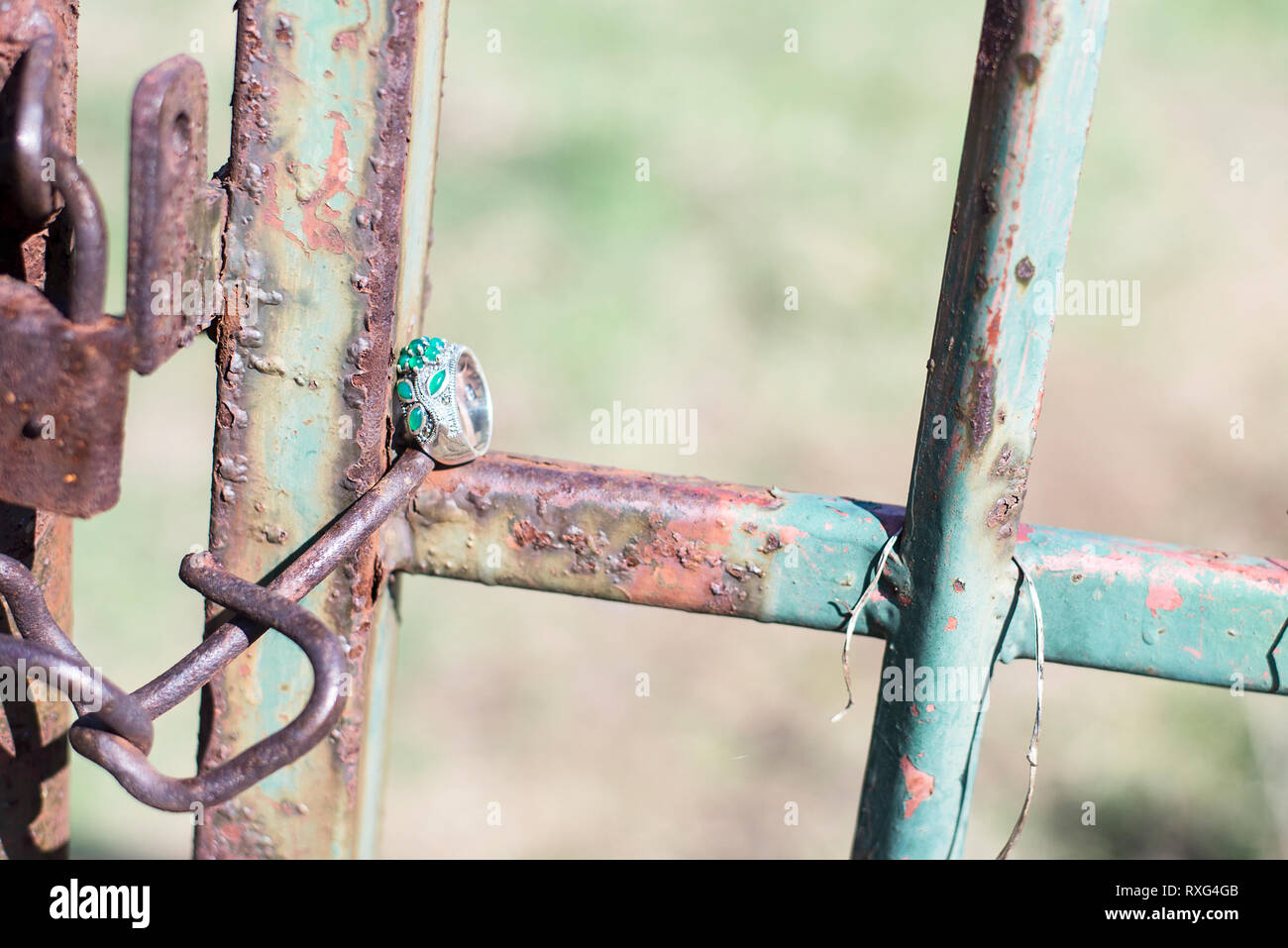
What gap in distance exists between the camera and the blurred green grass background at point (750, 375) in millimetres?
2633

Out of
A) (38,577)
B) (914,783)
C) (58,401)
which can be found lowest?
(914,783)

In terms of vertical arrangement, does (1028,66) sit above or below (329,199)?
above

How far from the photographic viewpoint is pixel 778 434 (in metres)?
3.55

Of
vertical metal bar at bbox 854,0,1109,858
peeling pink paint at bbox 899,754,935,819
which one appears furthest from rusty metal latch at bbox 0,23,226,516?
peeling pink paint at bbox 899,754,935,819

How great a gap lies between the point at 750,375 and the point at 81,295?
119 inches

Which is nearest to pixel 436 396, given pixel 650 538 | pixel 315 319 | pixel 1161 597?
pixel 315 319

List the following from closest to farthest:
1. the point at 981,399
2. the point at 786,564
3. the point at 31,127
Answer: the point at 31,127, the point at 981,399, the point at 786,564

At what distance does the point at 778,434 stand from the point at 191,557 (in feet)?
9.00

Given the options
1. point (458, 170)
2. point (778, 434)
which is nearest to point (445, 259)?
point (458, 170)

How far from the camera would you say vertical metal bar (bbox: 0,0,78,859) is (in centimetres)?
85

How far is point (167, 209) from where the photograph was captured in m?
0.82

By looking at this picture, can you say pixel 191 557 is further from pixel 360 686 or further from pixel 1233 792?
pixel 1233 792

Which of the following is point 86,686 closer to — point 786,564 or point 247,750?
point 247,750

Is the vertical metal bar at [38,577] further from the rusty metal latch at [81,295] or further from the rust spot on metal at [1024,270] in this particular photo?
the rust spot on metal at [1024,270]
